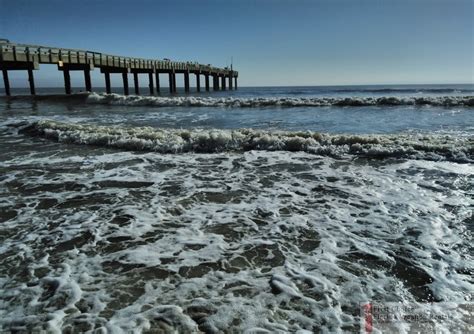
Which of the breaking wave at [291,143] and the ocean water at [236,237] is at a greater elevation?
the breaking wave at [291,143]

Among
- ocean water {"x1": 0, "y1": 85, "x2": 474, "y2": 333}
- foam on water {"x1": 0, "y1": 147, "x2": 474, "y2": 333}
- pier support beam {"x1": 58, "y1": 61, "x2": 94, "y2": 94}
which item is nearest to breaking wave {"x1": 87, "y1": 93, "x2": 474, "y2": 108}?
pier support beam {"x1": 58, "y1": 61, "x2": 94, "y2": 94}

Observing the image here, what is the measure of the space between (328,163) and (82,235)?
5.56 meters

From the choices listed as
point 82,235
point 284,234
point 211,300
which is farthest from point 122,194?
point 211,300

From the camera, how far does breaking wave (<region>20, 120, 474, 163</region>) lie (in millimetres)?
8703

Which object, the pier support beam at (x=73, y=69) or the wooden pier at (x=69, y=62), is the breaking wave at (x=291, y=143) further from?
the pier support beam at (x=73, y=69)

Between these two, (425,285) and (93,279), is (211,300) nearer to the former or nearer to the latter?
(93,279)

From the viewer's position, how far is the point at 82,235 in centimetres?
452

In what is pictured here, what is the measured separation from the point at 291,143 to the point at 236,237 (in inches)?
222

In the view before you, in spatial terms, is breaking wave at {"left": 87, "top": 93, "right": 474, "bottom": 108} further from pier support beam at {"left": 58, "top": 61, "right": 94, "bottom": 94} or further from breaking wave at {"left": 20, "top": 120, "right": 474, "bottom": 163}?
breaking wave at {"left": 20, "top": 120, "right": 474, "bottom": 163}

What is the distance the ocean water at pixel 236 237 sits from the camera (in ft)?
10.0

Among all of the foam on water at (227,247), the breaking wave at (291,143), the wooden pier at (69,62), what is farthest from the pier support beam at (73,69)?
the foam on water at (227,247)

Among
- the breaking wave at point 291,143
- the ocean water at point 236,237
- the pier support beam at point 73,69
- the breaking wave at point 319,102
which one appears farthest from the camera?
the pier support beam at point 73,69

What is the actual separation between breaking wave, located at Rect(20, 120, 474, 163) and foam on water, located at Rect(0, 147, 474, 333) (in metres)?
1.46

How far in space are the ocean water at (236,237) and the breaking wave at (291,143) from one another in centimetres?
9
